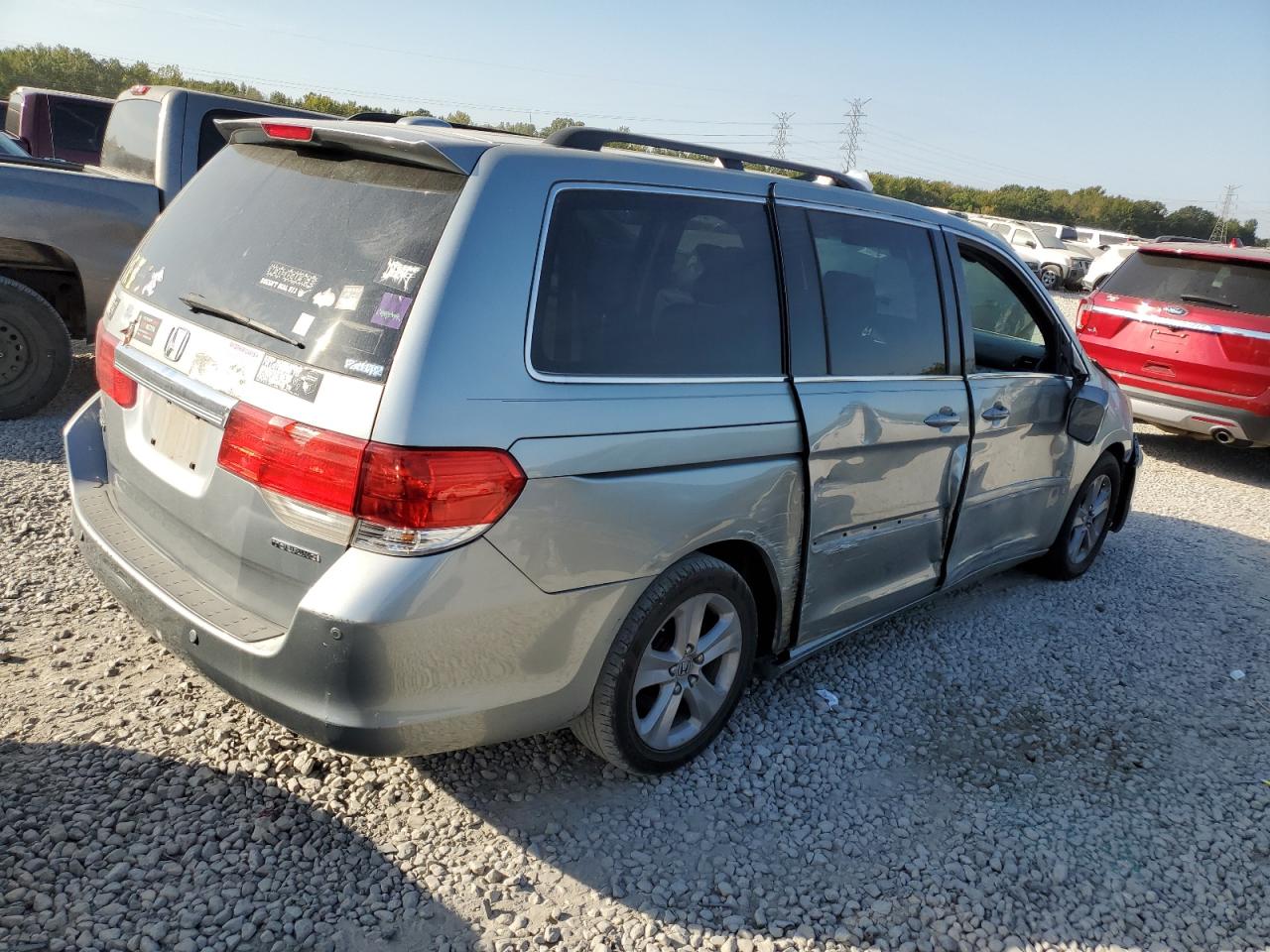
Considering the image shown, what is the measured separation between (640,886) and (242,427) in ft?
5.27

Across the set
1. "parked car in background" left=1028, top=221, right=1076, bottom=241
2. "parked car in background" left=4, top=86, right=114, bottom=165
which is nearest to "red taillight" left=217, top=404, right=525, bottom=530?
"parked car in background" left=4, top=86, right=114, bottom=165

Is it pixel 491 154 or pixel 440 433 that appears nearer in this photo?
pixel 440 433

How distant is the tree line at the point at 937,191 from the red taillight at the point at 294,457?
2930cm

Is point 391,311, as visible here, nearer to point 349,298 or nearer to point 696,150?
point 349,298

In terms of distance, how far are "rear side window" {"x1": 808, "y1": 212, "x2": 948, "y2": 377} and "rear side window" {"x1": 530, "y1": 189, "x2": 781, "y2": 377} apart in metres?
0.30

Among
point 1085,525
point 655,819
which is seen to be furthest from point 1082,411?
point 655,819

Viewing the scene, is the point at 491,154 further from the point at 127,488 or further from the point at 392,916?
the point at 392,916

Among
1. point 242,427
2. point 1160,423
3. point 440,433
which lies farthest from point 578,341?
point 1160,423

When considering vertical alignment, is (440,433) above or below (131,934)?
above

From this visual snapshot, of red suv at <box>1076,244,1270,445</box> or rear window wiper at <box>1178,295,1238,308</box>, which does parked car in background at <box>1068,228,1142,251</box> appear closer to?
red suv at <box>1076,244,1270,445</box>

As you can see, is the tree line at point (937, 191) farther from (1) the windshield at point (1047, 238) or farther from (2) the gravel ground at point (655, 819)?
(2) the gravel ground at point (655, 819)

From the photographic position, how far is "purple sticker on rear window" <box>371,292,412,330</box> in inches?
89.0

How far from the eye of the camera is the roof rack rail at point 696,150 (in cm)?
282

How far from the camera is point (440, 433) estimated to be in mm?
2201
